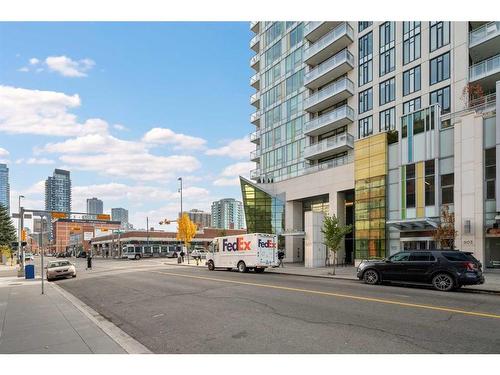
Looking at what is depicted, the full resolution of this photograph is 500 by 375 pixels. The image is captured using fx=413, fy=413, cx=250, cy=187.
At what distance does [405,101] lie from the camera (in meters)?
36.3

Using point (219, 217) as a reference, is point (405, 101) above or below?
above

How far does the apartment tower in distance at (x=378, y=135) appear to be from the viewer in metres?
25.2

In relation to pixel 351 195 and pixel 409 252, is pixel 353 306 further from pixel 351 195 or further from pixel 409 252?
pixel 351 195

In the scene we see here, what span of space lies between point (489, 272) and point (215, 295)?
17774mm

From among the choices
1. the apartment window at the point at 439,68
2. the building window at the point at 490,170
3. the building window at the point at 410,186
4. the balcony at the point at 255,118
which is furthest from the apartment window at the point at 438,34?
the balcony at the point at 255,118

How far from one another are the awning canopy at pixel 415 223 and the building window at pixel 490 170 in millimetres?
3511

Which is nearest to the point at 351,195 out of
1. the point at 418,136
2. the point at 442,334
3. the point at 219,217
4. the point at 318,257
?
the point at 318,257

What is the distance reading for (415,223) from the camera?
28.0 meters

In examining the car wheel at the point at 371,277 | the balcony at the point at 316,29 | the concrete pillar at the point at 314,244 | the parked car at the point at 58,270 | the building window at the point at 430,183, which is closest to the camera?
the car wheel at the point at 371,277

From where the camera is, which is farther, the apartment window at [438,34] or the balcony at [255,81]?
the balcony at [255,81]

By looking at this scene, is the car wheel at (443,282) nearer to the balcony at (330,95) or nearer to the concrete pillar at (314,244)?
the concrete pillar at (314,244)

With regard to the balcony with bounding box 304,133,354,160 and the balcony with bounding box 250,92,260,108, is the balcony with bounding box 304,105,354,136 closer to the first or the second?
the balcony with bounding box 304,133,354,160

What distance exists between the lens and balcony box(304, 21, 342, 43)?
1726 inches

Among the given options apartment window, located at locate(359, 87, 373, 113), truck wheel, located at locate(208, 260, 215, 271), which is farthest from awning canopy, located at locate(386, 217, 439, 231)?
apartment window, located at locate(359, 87, 373, 113)
